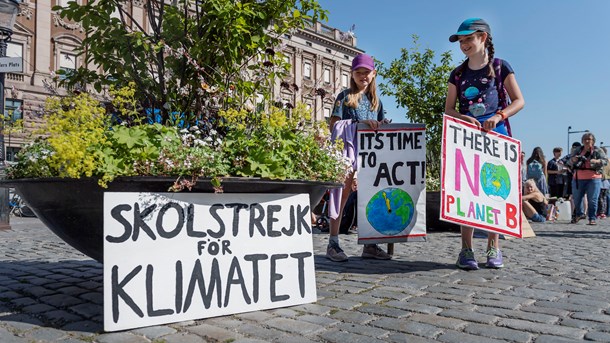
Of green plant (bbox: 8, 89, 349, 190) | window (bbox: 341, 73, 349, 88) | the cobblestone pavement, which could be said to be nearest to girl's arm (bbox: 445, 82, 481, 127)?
the cobblestone pavement

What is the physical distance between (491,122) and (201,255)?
250 cm

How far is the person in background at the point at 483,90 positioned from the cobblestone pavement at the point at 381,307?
20 centimetres

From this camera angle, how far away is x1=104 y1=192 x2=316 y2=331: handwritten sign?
245 centimetres

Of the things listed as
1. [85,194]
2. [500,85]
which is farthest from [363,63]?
[85,194]

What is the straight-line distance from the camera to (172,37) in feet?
11.5

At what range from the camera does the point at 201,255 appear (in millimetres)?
2656

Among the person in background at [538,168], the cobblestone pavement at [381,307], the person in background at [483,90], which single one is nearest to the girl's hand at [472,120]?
the person in background at [483,90]

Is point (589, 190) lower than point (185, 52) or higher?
lower

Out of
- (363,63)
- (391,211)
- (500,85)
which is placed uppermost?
(363,63)

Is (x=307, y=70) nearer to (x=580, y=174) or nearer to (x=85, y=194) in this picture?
(x=580, y=174)

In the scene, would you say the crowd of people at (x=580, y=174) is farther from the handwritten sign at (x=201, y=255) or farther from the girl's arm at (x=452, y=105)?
the handwritten sign at (x=201, y=255)

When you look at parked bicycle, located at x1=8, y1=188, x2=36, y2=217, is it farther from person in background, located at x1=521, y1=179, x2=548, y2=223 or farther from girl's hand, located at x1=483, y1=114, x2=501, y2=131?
girl's hand, located at x1=483, y1=114, x2=501, y2=131

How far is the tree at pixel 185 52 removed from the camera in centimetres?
331

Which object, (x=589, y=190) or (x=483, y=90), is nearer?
(x=483, y=90)
